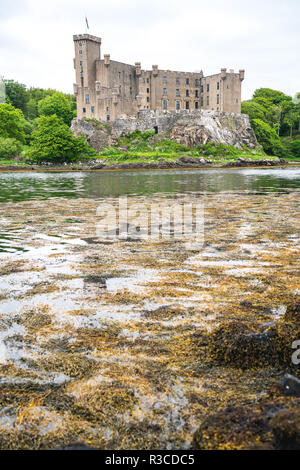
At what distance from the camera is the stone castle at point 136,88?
86938 millimetres

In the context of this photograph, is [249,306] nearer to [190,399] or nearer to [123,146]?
[190,399]

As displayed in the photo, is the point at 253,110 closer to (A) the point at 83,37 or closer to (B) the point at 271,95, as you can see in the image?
(B) the point at 271,95

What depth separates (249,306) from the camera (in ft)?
16.0

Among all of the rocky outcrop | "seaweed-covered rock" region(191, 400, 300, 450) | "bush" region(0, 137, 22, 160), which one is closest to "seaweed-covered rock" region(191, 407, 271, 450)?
"seaweed-covered rock" region(191, 400, 300, 450)

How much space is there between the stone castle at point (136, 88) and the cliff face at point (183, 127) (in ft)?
10.8

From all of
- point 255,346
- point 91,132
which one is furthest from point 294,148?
point 255,346

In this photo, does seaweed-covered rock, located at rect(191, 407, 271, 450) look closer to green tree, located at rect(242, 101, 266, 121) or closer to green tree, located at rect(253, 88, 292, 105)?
green tree, located at rect(242, 101, 266, 121)

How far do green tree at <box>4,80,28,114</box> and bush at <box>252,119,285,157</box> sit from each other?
243ft

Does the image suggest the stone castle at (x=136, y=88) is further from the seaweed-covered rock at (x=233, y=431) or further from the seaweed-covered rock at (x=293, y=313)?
the seaweed-covered rock at (x=233, y=431)

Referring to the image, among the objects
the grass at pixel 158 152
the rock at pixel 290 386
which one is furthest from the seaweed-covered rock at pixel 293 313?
the grass at pixel 158 152

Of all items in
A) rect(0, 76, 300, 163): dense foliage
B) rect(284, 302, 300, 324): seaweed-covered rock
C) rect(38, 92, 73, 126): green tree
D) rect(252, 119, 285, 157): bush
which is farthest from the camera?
rect(38, 92, 73, 126): green tree

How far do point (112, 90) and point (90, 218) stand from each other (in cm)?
8296

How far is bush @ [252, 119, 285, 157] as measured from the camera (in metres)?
95.8
